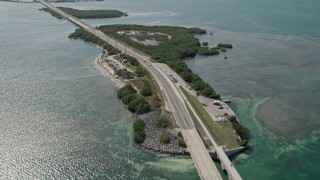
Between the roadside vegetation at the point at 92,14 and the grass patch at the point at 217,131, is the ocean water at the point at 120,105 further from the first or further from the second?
the roadside vegetation at the point at 92,14

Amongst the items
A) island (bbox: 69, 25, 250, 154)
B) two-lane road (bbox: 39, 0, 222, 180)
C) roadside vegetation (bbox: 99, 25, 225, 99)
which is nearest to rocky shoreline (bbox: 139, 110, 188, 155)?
island (bbox: 69, 25, 250, 154)

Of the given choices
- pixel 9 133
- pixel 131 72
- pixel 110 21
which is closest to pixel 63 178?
pixel 9 133

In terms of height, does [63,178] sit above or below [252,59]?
below

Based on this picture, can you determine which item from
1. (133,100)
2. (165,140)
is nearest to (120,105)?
(133,100)

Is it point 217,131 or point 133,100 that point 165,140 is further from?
point 133,100

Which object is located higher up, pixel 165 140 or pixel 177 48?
pixel 177 48

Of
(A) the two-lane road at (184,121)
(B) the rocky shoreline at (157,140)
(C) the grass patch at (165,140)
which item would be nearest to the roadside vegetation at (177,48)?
(A) the two-lane road at (184,121)

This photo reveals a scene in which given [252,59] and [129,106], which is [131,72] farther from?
[252,59]
